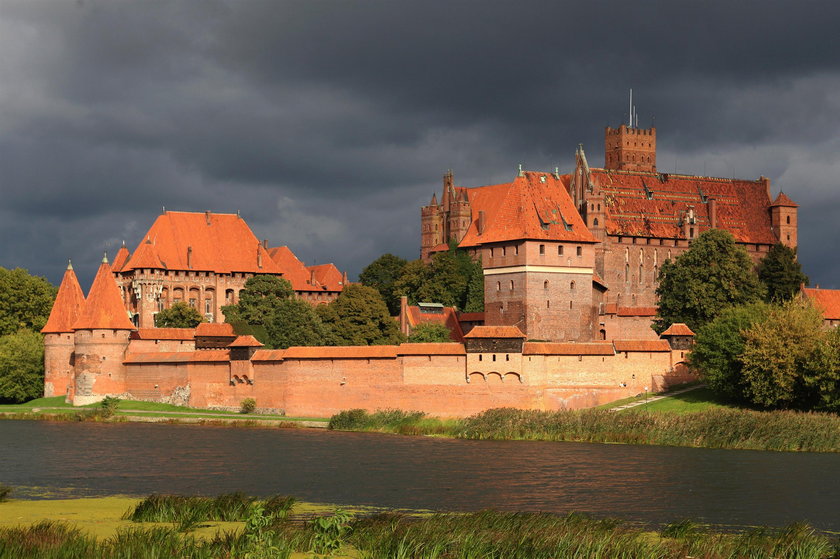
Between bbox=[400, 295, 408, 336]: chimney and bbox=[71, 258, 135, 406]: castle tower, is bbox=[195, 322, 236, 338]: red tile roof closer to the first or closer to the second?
bbox=[71, 258, 135, 406]: castle tower

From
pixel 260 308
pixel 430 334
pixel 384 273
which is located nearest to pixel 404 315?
pixel 430 334

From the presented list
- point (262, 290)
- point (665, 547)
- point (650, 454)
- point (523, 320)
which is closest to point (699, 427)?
point (650, 454)

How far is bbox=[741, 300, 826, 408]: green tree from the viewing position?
39.1 meters

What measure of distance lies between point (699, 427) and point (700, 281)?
16750 mm

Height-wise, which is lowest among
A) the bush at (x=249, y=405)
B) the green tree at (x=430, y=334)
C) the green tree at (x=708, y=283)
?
the bush at (x=249, y=405)

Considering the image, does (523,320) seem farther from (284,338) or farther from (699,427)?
(699,427)

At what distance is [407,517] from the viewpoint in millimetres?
22859

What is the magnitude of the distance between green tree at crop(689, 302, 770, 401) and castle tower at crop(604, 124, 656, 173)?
50744mm

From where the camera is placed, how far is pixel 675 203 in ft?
251

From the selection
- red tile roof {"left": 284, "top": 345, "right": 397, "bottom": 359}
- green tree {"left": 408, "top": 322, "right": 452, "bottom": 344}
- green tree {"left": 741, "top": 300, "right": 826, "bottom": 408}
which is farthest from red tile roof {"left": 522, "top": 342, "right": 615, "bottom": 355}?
green tree {"left": 408, "top": 322, "right": 452, "bottom": 344}

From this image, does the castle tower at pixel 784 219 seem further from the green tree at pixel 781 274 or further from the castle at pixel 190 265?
the castle at pixel 190 265

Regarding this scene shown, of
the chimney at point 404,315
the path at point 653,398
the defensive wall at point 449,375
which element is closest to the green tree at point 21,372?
the defensive wall at point 449,375

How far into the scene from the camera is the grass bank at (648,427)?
119 feet

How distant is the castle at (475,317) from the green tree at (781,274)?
5.43m
